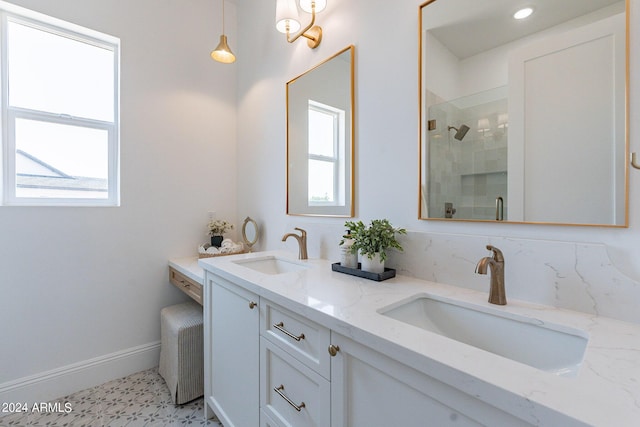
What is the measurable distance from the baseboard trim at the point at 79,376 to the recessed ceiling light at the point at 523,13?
2.80 m

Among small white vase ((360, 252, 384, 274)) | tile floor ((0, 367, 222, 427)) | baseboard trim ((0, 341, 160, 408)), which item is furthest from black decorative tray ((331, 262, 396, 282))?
baseboard trim ((0, 341, 160, 408))

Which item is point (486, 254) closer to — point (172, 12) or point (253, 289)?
point (253, 289)

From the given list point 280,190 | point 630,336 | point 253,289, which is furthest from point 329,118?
point 630,336

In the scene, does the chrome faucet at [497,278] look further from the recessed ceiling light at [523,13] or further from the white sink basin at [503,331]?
the recessed ceiling light at [523,13]

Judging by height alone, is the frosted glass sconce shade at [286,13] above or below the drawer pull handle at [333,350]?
above

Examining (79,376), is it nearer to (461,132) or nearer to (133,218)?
(133,218)

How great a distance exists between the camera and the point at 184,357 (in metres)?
1.73

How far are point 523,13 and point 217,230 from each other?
228cm

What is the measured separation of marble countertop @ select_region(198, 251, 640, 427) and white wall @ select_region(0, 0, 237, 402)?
4.84ft

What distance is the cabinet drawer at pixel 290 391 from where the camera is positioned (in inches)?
34.1

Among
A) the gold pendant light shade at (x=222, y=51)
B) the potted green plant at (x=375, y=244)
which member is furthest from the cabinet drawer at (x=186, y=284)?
the gold pendant light shade at (x=222, y=51)

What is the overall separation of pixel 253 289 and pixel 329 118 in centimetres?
109

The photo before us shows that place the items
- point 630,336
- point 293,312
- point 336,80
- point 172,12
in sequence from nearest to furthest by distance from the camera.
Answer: point 630,336
point 293,312
point 336,80
point 172,12

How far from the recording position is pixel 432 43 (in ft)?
4.00
